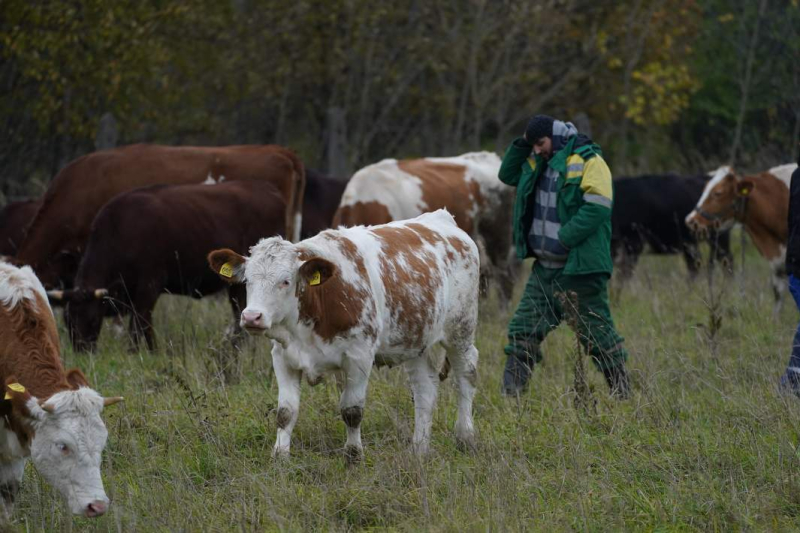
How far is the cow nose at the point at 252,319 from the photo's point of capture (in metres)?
5.35

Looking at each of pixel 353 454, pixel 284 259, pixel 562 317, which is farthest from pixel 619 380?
pixel 284 259

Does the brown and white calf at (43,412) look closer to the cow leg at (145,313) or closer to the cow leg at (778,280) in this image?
the cow leg at (145,313)

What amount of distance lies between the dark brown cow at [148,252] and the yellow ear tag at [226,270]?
136 inches

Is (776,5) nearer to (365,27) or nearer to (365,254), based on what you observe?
(365,27)

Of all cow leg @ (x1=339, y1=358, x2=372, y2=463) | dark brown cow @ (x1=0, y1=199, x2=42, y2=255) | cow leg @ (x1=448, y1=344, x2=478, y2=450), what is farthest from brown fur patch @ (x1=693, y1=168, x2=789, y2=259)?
dark brown cow @ (x1=0, y1=199, x2=42, y2=255)

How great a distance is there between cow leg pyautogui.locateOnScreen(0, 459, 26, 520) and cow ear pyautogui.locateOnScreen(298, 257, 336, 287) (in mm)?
1693

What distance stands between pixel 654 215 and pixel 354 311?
10983 mm

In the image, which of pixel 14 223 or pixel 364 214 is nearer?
pixel 364 214

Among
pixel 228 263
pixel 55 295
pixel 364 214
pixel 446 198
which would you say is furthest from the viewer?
pixel 446 198

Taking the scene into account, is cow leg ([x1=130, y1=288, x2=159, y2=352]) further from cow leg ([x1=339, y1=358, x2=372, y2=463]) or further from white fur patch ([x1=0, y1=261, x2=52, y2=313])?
cow leg ([x1=339, y1=358, x2=372, y2=463])

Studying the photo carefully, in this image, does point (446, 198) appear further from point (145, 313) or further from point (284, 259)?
point (284, 259)

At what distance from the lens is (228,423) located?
6.57 m

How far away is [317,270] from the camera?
5.60m

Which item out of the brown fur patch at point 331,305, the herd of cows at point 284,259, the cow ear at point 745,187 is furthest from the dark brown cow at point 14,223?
the cow ear at point 745,187
